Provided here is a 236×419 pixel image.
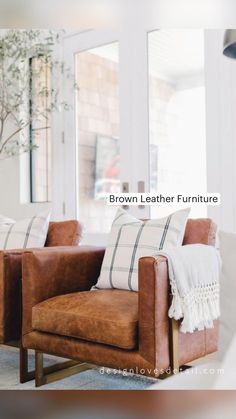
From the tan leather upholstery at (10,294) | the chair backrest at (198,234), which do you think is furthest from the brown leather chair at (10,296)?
the chair backrest at (198,234)

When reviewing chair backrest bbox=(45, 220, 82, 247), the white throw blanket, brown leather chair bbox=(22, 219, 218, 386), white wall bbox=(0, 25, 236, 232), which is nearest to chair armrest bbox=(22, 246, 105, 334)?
brown leather chair bbox=(22, 219, 218, 386)

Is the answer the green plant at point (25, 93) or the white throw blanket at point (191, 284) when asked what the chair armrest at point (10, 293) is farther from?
the white throw blanket at point (191, 284)

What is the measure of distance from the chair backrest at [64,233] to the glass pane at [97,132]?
76 mm

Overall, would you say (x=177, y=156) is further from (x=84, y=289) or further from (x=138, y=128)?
(x=84, y=289)

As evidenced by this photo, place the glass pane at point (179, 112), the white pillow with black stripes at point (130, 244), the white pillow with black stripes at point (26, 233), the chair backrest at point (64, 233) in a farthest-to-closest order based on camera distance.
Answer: the white pillow with black stripes at point (26, 233) → the chair backrest at point (64, 233) → the white pillow with black stripes at point (130, 244) → the glass pane at point (179, 112)

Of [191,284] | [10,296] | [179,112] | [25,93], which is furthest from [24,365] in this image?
[25,93]

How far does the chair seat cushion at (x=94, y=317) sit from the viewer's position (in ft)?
4.03

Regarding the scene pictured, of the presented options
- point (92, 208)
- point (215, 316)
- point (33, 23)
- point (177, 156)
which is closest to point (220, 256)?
point (215, 316)

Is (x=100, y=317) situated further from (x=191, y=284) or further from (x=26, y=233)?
(x=26, y=233)

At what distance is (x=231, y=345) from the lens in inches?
28.5

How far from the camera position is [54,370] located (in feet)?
4.78

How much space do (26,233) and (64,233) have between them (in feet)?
0.57

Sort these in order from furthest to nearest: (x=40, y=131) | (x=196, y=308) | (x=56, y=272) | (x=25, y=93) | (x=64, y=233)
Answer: (x=25, y=93), (x=40, y=131), (x=64, y=233), (x=56, y=272), (x=196, y=308)

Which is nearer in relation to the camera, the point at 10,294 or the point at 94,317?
the point at 94,317
